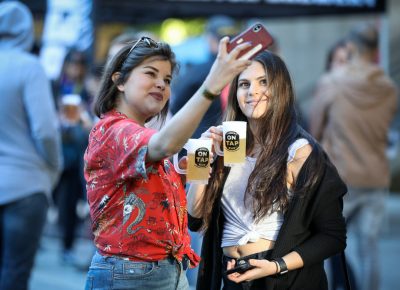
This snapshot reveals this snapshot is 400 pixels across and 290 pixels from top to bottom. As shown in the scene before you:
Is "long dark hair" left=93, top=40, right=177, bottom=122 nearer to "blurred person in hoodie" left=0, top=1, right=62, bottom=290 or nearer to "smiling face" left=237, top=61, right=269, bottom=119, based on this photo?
"smiling face" left=237, top=61, right=269, bottom=119

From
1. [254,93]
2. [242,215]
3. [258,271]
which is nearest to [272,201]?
[242,215]

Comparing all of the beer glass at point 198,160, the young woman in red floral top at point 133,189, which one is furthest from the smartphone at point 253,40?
the beer glass at point 198,160

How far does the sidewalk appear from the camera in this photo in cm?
808

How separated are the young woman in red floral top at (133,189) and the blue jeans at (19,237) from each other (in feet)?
6.26

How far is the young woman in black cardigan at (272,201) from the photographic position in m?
3.76

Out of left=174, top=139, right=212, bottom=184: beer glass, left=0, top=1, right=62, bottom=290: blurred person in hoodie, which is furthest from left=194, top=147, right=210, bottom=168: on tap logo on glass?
left=0, top=1, right=62, bottom=290: blurred person in hoodie

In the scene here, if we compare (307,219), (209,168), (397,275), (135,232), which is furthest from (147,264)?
(397,275)

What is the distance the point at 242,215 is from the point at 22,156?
1.99m

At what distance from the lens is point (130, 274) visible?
3.37 meters

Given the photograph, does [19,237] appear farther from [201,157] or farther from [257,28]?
[257,28]

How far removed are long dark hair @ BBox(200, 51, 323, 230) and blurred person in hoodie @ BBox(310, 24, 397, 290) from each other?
3050 millimetres

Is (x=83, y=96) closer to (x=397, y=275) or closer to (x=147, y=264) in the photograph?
(x=397, y=275)

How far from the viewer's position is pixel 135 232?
11.1 ft

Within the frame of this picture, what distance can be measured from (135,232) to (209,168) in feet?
1.58
